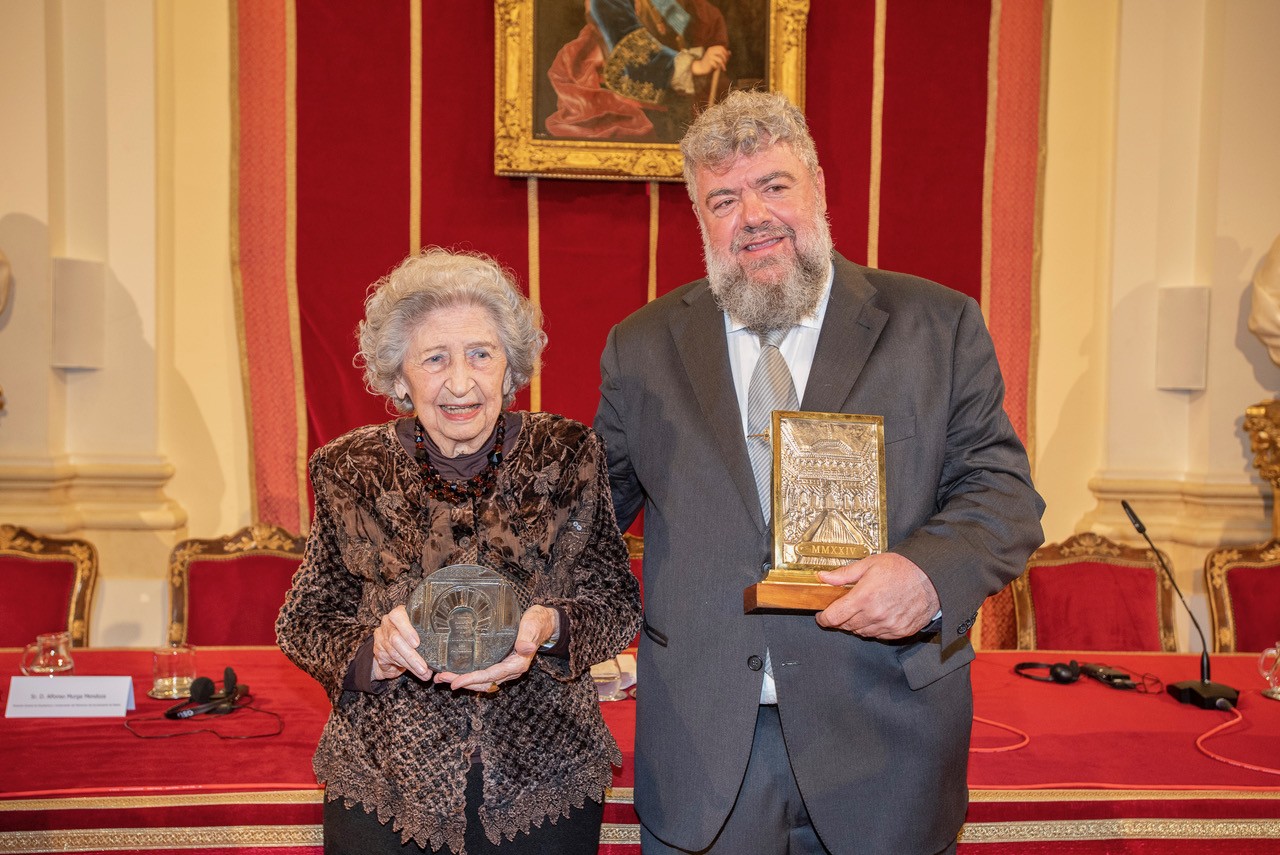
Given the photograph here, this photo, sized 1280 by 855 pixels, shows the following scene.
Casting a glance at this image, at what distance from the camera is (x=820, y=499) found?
6.12ft

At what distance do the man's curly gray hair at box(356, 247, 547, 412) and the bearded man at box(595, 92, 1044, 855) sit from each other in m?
0.25

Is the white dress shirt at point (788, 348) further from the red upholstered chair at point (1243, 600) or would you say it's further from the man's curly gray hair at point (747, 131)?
the red upholstered chair at point (1243, 600)

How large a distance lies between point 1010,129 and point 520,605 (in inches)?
172

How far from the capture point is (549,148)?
5023 millimetres

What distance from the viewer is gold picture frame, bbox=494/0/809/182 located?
497 cm

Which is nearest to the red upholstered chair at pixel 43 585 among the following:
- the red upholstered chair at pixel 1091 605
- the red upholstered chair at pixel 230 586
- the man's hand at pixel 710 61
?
the red upholstered chair at pixel 230 586

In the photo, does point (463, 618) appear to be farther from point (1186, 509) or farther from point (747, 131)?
point (1186, 509)

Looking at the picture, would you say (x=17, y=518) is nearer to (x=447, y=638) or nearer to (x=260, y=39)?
(x=260, y=39)

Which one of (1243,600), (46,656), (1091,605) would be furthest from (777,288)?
(1243,600)

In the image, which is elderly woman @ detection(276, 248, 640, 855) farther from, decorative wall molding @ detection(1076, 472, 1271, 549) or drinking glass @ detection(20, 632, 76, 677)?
decorative wall molding @ detection(1076, 472, 1271, 549)

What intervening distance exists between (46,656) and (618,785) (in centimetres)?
178

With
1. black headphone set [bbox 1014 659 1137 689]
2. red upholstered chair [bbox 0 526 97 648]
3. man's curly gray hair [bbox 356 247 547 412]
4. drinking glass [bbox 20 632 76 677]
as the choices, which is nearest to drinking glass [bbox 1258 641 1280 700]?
black headphone set [bbox 1014 659 1137 689]

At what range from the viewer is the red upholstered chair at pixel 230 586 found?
3883mm

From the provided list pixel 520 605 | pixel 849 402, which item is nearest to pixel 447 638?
pixel 520 605
